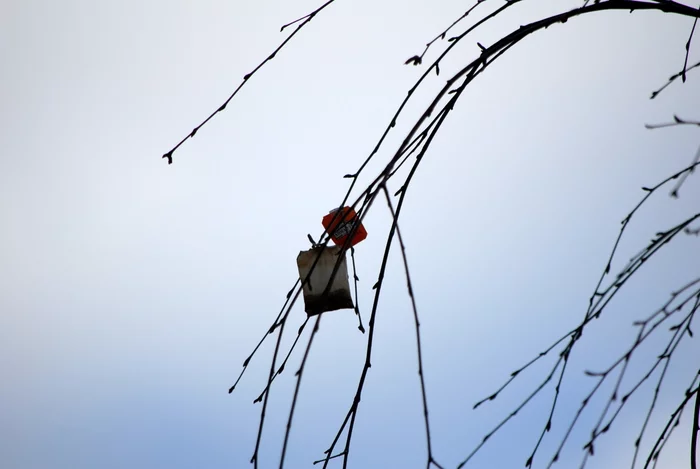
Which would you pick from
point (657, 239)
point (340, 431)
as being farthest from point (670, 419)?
point (340, 431)

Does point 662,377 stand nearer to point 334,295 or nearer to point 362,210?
point 334,295

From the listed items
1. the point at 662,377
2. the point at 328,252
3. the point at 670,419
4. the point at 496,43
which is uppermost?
the point at 496,43

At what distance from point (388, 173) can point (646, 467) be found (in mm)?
751

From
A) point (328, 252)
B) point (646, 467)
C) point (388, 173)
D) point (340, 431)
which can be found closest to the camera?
point (388, 173)

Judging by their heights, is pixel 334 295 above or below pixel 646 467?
above

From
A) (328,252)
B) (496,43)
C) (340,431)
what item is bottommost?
(340,431)

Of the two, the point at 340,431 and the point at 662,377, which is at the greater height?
the point at 662,377

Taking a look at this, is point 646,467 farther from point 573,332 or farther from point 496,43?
point 496,43

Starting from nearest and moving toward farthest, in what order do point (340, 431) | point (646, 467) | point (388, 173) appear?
point (388, 173)
point (340, 431)
point (646, 467)

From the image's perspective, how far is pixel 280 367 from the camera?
1132mm

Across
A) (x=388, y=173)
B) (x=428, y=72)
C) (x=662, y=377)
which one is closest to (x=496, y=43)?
(x=428, y=72)

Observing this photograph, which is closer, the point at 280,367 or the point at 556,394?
the point at 280,367

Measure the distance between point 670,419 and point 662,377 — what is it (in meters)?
0.11

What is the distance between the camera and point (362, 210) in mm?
1057
